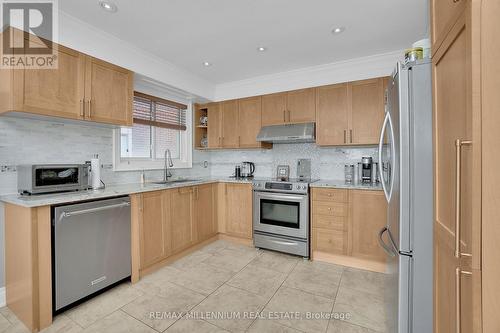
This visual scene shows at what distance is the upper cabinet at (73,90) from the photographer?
1.80m

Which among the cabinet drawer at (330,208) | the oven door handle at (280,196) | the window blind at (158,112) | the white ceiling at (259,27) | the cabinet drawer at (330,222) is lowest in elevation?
the cabinet drawer at (330,222)

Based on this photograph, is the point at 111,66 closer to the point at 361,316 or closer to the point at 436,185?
the point at 436,185

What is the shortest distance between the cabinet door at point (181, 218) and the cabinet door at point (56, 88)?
4.32 ft

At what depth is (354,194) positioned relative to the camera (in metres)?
2.69

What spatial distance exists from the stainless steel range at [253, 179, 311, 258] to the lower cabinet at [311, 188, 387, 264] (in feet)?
0.42

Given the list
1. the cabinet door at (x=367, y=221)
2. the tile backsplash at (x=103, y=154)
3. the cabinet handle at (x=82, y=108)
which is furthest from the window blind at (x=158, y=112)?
the cabinet door at (x=367, y=221)

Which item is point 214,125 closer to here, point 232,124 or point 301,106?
point 232,124

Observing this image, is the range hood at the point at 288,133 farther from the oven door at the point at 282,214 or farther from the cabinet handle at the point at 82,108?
the cabinet handle at the point at 82,108

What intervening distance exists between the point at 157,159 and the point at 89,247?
5.48 feet

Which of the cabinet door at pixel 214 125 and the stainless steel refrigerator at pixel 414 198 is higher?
the cabinet door at pixel 214 125

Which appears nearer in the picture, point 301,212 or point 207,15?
point 207,15

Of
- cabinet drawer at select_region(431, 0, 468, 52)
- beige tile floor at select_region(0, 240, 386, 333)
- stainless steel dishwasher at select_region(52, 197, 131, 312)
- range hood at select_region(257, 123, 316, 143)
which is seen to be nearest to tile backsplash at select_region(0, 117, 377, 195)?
range hood at select_region(257, 123, 316, 143)

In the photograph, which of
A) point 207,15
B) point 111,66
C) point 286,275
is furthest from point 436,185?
point 111,66

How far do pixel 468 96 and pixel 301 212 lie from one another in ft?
7.84
